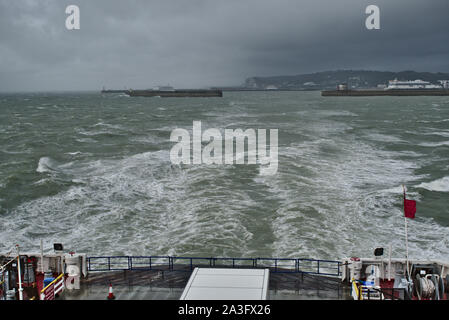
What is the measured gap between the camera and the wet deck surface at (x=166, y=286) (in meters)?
16.7

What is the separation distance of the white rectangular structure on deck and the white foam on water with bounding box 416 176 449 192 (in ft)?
101

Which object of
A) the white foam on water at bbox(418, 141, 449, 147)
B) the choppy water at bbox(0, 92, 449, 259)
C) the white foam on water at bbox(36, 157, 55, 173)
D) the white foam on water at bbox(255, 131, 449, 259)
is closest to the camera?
the white foam on water at bbox(255, 131, 449, 259)

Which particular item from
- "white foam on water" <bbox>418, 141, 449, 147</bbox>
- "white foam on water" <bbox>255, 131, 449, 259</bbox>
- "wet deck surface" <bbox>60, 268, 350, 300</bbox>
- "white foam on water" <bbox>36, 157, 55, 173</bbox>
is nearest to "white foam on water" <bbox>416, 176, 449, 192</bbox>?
"white foam on water" <bbox>255, 131, 449, 259</bbox>

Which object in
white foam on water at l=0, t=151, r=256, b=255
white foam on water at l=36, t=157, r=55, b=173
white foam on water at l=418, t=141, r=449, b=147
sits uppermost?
white foam on water at l=418, t=141, r=449, b=147

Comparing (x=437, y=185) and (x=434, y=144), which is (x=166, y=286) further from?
(x=434, y=144)

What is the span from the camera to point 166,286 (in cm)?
1747

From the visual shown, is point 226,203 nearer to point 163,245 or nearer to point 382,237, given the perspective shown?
point 163,245

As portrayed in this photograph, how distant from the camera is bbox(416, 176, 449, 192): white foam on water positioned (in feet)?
130

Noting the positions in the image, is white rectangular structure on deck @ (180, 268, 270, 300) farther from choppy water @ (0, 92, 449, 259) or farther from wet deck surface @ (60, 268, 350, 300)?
choppy water @ (0, 92, 449, 259)

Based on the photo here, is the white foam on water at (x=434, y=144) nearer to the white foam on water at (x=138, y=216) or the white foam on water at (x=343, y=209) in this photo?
the white foam on water at (x=343, y=209)

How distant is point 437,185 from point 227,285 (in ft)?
111

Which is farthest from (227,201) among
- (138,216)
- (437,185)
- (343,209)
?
(437,185)

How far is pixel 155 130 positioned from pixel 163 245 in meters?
58.1

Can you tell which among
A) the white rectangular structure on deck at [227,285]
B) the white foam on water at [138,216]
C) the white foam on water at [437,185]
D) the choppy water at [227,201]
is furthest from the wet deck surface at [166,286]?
the white foam on water at [437,185]
